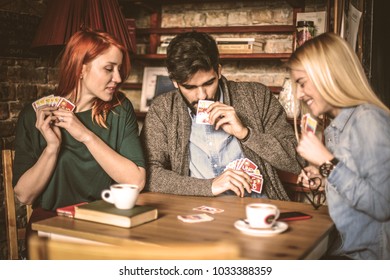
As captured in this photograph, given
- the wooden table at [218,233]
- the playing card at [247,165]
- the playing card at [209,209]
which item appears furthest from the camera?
the playing card at [247,165]

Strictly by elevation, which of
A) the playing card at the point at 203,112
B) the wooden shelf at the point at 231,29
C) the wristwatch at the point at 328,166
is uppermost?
the wooden shelf at the point at 231,29

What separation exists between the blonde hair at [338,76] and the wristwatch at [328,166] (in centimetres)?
20

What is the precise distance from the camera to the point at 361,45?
2.99m

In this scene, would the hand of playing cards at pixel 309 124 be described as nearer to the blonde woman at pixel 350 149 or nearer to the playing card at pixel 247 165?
the blonde woman at pixel 350 149

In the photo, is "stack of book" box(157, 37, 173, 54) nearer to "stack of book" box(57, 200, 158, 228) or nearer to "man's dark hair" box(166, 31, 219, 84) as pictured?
"man's dark hair" box(166, 31, 219, 84)

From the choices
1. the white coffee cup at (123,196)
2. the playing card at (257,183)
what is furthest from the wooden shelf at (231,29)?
the white coffee cup at (123,196)

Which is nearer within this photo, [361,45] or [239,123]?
[239,123]

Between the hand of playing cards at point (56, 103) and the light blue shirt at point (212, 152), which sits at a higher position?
the hand of playing cards at point (56, 103)

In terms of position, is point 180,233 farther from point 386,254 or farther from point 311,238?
point 386,254

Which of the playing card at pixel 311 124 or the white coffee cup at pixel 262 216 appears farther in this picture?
the playing card at pixel 311 124

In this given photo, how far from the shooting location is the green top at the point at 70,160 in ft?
6.72

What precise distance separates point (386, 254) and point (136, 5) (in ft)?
9.45

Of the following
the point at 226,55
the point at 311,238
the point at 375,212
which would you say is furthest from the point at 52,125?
the point at 226,55

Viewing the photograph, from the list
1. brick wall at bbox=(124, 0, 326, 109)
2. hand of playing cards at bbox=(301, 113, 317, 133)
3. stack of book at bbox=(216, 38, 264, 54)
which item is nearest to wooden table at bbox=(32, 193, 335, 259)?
hand of playing cards at bbox=(301, 113, 317, 133)
